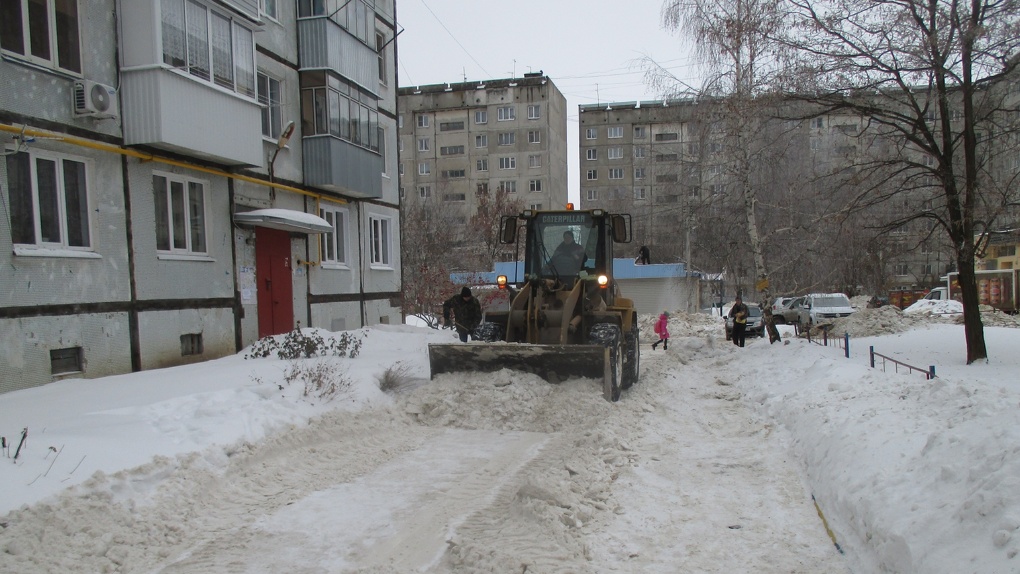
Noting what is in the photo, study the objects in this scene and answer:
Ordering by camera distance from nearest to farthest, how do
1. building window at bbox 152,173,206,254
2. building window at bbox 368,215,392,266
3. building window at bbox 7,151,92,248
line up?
1. building window at bbox 7,151,92,248
2. building window at bbox 152,173,206,254
3. building window at bbox 368,215,392,266

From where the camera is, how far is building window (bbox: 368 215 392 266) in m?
19.6

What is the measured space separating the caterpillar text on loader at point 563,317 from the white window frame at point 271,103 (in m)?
7.13

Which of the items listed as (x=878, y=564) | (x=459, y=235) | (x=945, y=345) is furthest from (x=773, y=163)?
(x=459, y=235)

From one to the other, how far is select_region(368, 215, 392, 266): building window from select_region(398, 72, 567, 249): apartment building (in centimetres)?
4098

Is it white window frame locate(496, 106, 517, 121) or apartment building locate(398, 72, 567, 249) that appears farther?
white window frame locate(496, 106, 517, 121)

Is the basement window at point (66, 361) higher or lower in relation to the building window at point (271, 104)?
lower

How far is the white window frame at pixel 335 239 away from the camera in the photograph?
17.0 metres

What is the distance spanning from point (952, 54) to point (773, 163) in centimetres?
680

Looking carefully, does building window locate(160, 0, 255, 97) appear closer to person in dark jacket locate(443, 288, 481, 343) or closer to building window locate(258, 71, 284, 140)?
building window locate(258, 71, 284, 140)

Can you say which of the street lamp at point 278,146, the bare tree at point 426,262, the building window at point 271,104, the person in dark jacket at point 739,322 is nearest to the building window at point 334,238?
the street lamp at point 278,146

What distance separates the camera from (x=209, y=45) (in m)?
11.9

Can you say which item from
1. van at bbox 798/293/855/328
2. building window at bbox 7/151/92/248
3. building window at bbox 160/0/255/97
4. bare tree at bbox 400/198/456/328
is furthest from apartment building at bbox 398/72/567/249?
building window at bbox 7/151/92/248

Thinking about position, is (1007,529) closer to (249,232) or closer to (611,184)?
(249,232)

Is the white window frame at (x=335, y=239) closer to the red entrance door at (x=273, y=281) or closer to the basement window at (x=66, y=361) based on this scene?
the red entrance door at (x=273, y=281)
